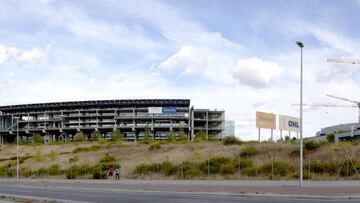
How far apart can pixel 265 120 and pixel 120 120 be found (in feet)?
295

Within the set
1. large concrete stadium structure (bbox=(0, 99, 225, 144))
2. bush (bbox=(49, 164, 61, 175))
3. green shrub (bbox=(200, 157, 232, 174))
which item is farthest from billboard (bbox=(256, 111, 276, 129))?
large concrete stadium structure (bbox=(0, 99, 225, 144))

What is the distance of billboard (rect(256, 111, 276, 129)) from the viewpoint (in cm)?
7294

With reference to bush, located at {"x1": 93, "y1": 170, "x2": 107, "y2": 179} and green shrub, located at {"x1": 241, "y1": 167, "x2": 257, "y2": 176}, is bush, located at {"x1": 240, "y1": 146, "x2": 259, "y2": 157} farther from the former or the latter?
bush, located at {"x1": 93, "y1": 170, "x2": 107, "y2": 179}

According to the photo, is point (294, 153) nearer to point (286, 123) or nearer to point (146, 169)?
point (146, 169)

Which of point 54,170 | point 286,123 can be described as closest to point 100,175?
point 54,170

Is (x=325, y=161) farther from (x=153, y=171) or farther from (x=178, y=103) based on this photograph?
(x=178, y=103)

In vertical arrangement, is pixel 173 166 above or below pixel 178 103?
below

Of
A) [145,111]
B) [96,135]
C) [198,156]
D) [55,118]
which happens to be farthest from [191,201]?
[55,118]

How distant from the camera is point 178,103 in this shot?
16088 centimetres

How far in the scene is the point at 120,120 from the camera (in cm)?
15888

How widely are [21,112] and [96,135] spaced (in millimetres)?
48730

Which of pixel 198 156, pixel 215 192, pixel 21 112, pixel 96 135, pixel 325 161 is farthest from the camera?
pixel 21 112

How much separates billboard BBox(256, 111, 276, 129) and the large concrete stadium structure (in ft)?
255

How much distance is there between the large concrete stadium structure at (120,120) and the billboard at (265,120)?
3056 inches
